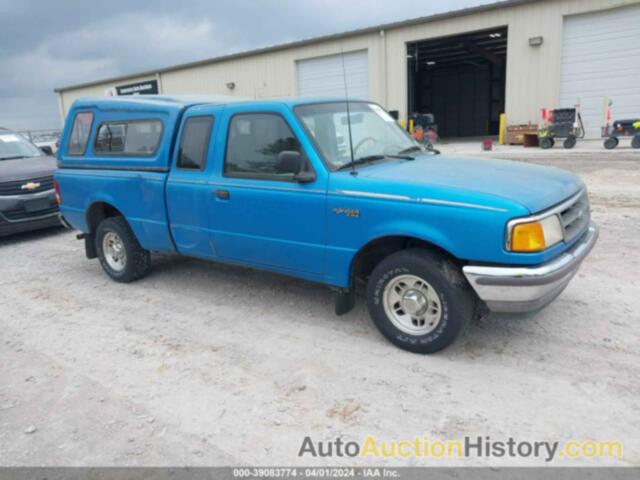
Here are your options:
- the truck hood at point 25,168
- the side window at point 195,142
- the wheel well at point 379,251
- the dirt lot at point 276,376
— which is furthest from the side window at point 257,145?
the truck hood at point 25,168

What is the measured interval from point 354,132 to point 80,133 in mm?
3493

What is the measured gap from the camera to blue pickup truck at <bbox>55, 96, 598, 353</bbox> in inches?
136

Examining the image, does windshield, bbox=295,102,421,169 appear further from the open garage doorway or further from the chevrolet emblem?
the open garage doorway

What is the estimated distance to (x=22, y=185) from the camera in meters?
8.19

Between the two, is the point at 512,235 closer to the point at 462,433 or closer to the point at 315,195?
the point at 462,433

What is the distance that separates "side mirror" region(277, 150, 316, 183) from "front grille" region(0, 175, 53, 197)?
231 inches

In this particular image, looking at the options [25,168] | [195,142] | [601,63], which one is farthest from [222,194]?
[601,63]

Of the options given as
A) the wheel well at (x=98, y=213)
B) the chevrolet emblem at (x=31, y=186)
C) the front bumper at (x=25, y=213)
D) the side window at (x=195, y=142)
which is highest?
the side window at (x=195, y=142)

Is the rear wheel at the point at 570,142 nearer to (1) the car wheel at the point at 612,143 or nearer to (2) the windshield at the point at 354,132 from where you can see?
(1) the car wheel at the point at 612,143

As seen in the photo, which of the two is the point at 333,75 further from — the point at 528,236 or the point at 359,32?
the point at 528,236

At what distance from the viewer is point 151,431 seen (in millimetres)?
3133

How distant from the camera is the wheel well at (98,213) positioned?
19.8ft

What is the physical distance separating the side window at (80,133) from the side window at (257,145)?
2310mm

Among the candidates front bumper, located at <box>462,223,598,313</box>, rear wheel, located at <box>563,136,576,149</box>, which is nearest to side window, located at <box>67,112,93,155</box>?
front bumper, located at <box>462,223,598,313</box>
